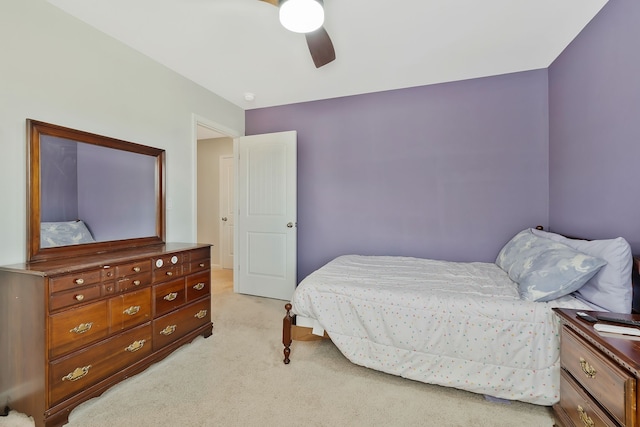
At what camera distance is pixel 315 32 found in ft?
5.81

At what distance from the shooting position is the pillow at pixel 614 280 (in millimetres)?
1479

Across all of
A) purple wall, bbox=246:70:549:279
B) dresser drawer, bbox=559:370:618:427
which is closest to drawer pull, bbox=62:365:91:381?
purple wall, bbox=246:70:549:279

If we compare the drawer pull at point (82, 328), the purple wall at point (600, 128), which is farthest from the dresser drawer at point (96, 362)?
the purple wall at point (600, 128)

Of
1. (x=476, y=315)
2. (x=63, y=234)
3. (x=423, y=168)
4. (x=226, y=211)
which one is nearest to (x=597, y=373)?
(x=476, y=315)

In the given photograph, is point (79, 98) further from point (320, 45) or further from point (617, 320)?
point (617, 320)

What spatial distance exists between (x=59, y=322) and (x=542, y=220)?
3902 mm

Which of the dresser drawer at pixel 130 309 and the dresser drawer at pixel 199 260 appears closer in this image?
the dresser drawer at pixel 130 309

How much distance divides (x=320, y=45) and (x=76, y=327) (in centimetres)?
225

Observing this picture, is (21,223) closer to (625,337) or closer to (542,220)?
(625,337)

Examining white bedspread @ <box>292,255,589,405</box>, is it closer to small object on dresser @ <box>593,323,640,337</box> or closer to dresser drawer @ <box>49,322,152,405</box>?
small object on dresser @ <box>593,323,640,337</box>

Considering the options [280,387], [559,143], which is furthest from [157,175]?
[559,143]

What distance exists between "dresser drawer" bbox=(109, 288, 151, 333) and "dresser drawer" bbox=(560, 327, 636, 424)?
8.28 feet

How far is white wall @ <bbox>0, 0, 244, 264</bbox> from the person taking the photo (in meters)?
1.70

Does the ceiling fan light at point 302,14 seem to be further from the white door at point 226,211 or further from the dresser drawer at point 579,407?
the white door at point 226,211
